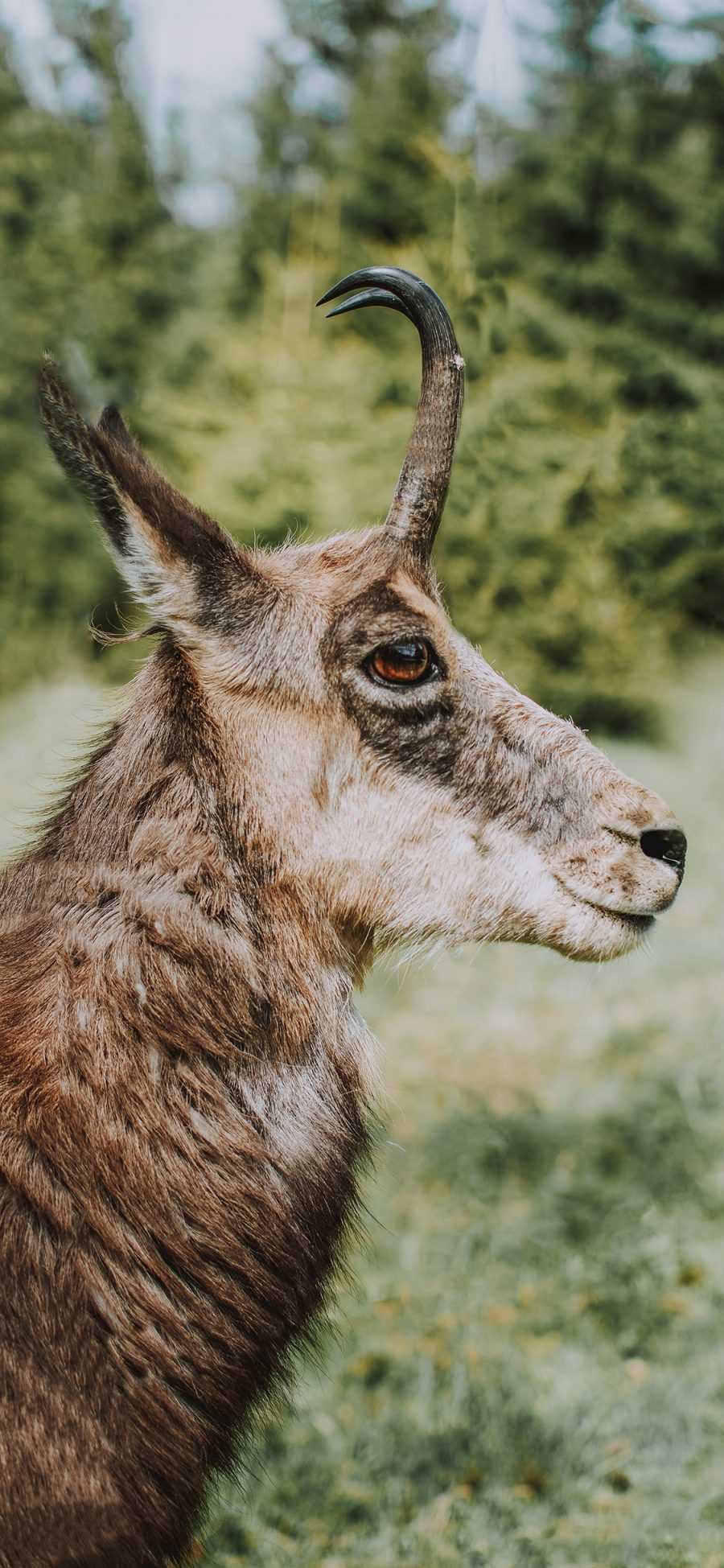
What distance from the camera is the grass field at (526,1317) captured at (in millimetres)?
4047

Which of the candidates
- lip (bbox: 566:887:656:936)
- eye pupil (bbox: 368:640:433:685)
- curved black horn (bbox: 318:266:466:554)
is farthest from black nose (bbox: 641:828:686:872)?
curved black horn (bbox: 318:266:466:554)

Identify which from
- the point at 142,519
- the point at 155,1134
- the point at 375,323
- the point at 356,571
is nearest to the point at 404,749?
the point at 356,571

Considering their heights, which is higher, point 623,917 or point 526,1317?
point 623,917

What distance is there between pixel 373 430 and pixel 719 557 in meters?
5.25

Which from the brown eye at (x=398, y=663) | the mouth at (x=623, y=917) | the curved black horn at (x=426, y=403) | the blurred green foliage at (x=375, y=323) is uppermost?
the blurred green foliage at (x=375, y=323)

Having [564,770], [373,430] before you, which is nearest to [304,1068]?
[564,770]

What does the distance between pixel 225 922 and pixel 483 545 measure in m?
5.25

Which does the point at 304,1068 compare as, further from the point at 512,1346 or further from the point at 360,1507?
the point at 512,1346

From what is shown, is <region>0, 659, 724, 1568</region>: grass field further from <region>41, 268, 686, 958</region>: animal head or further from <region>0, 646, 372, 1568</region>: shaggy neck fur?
<region>0, 646, 372, 1568</region>: shaggy neck fur

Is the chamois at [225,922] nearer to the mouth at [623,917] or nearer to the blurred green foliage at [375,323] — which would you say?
the mouth at [623,917]

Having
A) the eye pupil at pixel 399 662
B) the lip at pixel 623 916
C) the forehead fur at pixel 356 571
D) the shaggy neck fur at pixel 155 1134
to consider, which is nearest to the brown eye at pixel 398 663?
the eye pupil at pixel 399 662

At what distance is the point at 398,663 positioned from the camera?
2963 mm

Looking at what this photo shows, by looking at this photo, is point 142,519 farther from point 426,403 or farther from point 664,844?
point 664,844

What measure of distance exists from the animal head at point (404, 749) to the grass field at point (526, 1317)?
284 mm
